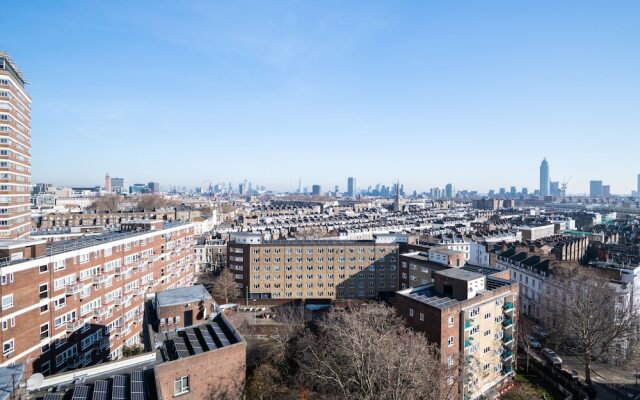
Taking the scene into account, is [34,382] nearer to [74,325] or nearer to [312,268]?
[74,325]

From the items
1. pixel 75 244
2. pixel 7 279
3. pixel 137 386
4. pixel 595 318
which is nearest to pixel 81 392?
pixel 137 386

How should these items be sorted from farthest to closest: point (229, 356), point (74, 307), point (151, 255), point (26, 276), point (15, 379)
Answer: point (151, 255) < point (74, 307) < point (26, 276) < point (229, 356) < point (15, 379)

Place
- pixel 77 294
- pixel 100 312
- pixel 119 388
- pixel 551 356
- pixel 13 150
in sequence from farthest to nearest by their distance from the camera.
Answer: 1. pixel 13 150
2. pixel 551 356
3. pixel 100 312
4. pixel 77 294
5. pixel 119 388

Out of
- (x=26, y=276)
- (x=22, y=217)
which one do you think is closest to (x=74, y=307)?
(x=26, y=276)

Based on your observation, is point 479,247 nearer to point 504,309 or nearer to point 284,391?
point 504,309

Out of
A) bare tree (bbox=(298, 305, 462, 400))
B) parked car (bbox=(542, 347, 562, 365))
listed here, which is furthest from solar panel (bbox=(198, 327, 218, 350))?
parked car (bbox=(542, 347, 562, 365))

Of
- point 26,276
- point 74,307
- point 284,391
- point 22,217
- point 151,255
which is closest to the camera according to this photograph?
point 26,276

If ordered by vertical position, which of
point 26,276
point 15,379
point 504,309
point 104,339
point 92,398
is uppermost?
point 26,276
